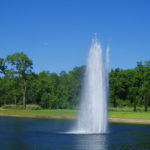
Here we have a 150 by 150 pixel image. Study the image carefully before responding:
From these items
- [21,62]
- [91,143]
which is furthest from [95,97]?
[21,62]

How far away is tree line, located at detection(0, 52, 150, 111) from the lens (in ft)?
268

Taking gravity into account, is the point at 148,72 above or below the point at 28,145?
above

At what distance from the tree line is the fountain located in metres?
49.7

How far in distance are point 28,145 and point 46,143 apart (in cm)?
149

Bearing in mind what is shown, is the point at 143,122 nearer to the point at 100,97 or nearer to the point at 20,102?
the point at 100,97

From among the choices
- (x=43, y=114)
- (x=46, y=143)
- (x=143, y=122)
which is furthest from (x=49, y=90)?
(x=46, y=143)

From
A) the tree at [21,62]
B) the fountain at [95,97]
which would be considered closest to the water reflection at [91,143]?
the fountain at [95,97]

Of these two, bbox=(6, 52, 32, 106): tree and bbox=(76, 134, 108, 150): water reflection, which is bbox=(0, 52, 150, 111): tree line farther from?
bbox=(76, 134, 108, 150): water reflection

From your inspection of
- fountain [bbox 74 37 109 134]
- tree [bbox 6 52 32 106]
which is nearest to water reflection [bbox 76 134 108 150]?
fountain [bbox 74 37 109 134]

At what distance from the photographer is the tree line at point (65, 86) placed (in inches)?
3210

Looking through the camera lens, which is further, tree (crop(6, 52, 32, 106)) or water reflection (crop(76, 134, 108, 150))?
tree (crop(6, 52, 32, 106))

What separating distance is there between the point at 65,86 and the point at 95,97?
2640 inches

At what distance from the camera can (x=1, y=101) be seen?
10388 centimetres

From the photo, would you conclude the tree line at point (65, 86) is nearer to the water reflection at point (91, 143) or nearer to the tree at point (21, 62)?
the tree at point (21, 62)
